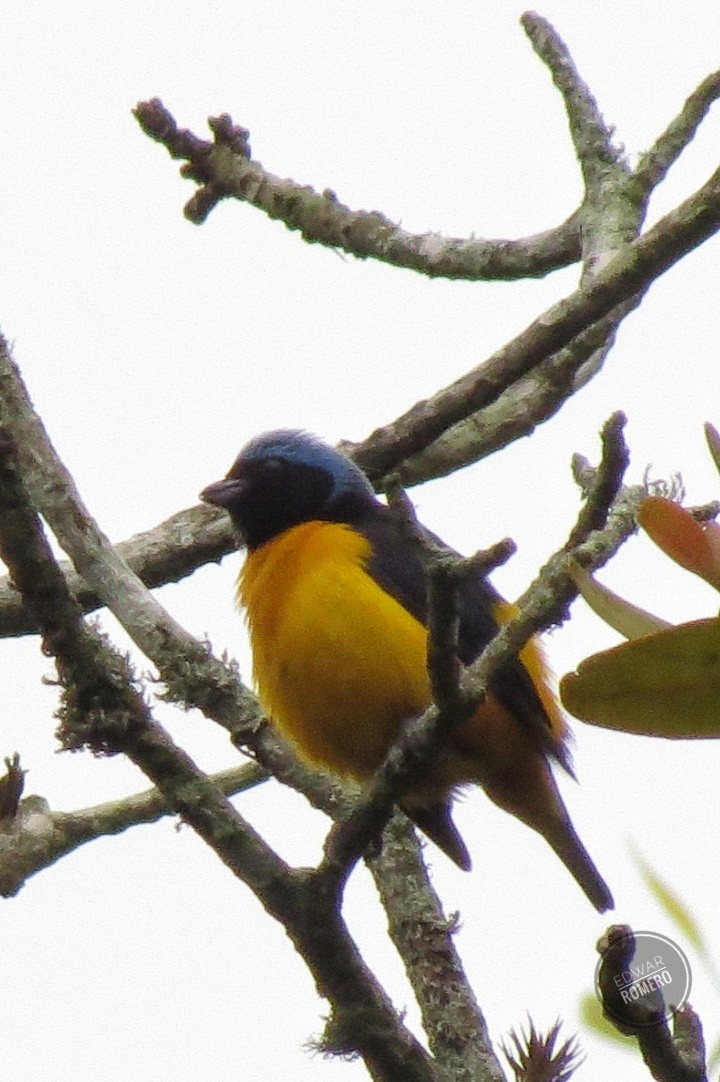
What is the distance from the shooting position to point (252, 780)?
5516 mm

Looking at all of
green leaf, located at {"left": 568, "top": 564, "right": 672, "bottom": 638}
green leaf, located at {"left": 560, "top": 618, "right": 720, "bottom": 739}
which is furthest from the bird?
green leaf, located at {"left": 560, "top": 618, "right": 720, "bottom": 739}

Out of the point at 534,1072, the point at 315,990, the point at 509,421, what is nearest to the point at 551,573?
the point at 534,1072

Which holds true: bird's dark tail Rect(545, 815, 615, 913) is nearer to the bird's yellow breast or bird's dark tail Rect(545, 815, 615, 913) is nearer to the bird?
the bird

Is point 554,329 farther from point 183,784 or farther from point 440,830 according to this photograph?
point 183,784

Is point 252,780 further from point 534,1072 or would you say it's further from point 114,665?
point 534,1072

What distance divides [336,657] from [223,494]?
1.15m

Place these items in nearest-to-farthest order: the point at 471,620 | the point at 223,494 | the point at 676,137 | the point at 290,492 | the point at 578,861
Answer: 1. the point at 471,620
2. the point at 578,861
3. the point at 676,137
4. the point at 223,494
5. the point at 290,492

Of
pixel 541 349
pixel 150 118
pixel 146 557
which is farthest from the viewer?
pixel 150 118

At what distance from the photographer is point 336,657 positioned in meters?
4.67

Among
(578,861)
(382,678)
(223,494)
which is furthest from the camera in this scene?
(223,494)

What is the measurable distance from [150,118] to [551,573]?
4.07m

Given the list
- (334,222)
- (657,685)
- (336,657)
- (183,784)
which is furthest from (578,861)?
(657,685)

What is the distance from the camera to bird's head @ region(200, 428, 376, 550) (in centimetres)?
563

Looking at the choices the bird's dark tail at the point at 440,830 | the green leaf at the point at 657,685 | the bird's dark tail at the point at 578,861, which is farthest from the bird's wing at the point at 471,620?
the green leaf at the point at 657,685
